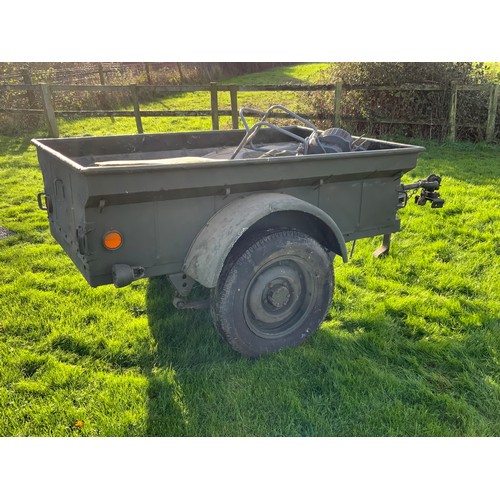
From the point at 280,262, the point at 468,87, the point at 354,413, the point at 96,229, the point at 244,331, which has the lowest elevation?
the point at 354,413

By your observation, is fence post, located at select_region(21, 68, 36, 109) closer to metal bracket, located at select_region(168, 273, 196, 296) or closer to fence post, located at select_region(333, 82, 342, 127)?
fence post, located at select_region(333, 82, 342, 127)

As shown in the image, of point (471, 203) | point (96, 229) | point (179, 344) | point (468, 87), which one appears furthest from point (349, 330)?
point (468, 87)

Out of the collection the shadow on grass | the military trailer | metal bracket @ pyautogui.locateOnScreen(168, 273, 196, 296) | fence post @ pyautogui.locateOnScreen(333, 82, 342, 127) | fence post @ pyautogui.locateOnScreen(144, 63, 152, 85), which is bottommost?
the shadow on grass

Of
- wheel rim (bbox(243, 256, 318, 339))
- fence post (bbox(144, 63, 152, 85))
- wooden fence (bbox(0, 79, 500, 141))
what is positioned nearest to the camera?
wheel rim (bbox(243, 256, 318, 339))

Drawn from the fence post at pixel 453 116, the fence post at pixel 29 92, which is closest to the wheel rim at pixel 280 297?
the fence post at pixel 453 116

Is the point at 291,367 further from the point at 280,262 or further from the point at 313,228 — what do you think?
the point at 313,228

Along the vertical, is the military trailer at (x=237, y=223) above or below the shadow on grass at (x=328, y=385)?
above

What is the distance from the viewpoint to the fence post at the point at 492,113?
9.66m

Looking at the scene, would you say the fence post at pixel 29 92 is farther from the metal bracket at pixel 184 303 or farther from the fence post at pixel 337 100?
the metal bracket at pixel 184 303

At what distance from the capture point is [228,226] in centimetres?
280

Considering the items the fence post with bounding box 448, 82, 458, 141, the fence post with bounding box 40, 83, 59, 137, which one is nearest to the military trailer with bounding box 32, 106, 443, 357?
the fence post with bounding box 40, 83, 59, 137

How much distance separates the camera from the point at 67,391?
9.19 ft

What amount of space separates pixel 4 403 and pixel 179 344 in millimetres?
1103

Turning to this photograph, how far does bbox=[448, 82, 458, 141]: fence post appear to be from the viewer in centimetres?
972
